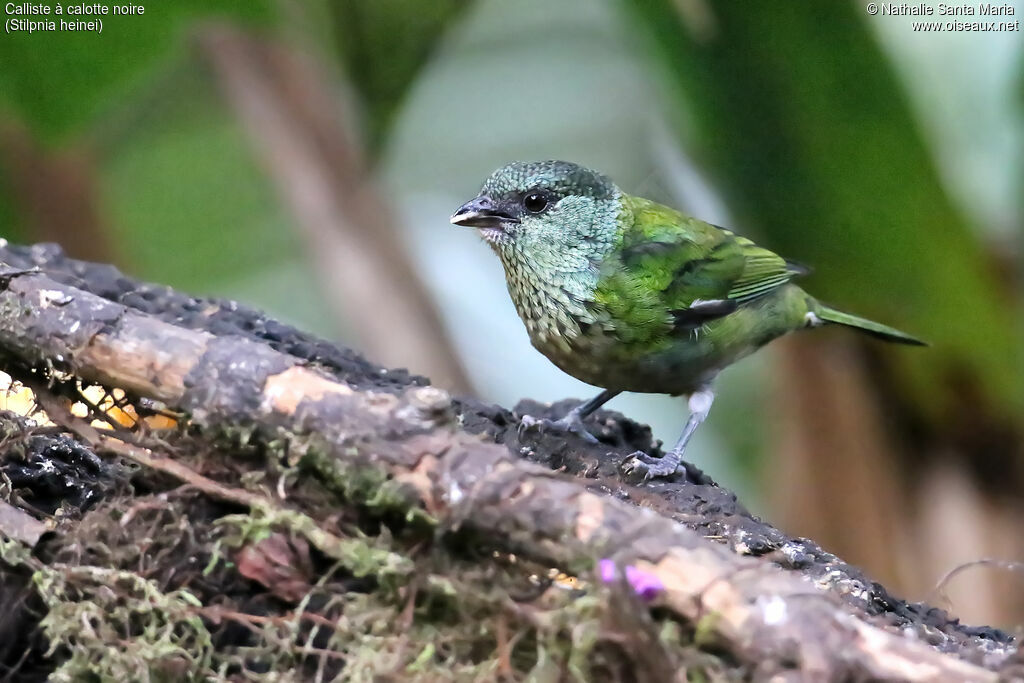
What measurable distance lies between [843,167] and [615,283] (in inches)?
49.0

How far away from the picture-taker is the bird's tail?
11.7 ft

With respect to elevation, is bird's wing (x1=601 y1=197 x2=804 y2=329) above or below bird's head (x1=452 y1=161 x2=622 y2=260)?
below

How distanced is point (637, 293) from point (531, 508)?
1664 millimetres

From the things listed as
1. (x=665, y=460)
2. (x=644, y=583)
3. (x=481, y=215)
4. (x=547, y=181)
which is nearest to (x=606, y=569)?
(x=644, y=583)

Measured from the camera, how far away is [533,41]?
6066 mm

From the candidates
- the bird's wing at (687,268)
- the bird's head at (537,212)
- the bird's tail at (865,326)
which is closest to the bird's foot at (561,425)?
the bird's wing at (687,268)

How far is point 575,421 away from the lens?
2.79 meters

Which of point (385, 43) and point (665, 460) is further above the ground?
point (385, 43)

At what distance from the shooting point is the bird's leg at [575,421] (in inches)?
98.7

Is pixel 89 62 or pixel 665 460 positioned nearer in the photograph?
pixel 665 460

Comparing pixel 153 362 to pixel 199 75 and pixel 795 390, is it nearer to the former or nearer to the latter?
pixel 795 390

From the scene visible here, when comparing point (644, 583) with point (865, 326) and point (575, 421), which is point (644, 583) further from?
point (865, 326)

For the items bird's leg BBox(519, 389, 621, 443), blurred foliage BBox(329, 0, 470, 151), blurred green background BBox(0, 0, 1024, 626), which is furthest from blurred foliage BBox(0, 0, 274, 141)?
bird's leg BBox(519, 389, 621, 443)

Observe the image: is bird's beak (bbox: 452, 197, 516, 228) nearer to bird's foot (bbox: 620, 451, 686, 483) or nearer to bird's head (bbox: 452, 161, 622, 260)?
bird's head (bbox: 452, 161, 622, 260)
